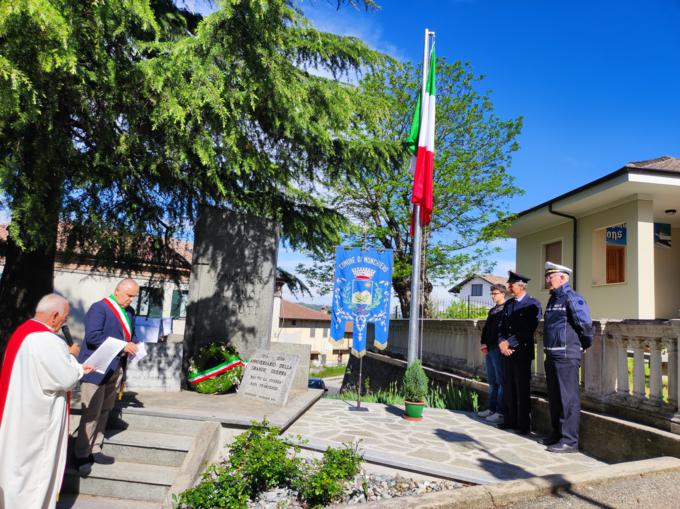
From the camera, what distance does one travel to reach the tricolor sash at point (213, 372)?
292 inches

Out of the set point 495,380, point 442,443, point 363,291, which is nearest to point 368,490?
point 442,443

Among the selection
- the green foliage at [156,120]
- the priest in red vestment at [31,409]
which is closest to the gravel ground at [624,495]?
the priest in red vestment at [31,409]

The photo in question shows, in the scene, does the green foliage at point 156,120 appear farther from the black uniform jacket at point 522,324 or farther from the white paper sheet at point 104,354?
the black uniform jacket at point 522,324

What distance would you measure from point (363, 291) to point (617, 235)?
27.1 ft

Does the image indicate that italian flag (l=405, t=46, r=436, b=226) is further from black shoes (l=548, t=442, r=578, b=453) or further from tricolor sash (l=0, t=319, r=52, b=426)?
tricolor sash (l=0, t=319, r=52, b=426)

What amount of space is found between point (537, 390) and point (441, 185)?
43.0 feet

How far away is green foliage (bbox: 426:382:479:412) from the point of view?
7945 millimetres

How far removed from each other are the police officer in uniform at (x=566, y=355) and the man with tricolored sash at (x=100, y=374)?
15.1ft

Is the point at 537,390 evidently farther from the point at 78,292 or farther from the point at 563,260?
the point at 78,292

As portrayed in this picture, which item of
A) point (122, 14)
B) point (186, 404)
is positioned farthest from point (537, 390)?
point (122, 14)

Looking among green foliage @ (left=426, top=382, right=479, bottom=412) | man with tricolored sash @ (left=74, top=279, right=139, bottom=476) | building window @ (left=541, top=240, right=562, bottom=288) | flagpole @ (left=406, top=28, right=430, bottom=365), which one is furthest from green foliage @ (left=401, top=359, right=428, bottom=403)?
building window @ (left=541, top=240, right=562, bottom=288)

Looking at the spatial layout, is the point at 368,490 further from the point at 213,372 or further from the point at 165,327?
Answer: the point at 165,327

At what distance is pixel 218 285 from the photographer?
27.8 feet

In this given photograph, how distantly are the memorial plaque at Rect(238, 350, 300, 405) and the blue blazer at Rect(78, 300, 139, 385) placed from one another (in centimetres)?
257
